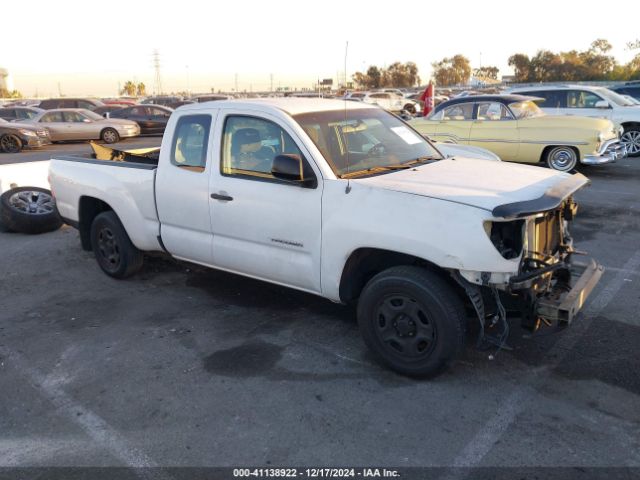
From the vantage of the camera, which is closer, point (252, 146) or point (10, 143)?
point (252, 146)

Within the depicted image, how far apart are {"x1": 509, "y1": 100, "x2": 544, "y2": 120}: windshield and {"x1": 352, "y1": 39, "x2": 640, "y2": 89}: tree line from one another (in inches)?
1302

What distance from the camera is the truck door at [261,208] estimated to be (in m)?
4.14

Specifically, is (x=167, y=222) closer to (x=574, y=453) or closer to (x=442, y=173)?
(x=442, y=173)

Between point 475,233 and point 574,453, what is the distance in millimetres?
1322

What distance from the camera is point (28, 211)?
8.21 metres

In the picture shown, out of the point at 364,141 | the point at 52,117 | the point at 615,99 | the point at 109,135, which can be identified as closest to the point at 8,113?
the point at 52,117

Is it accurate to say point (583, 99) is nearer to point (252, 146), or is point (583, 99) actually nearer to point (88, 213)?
point (252, 146)

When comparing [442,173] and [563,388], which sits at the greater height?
[442,173]

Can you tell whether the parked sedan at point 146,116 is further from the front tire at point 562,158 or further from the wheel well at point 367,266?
the wheel well at point 367,266

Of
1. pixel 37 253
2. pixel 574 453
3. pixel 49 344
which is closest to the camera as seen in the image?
pixel 574 453

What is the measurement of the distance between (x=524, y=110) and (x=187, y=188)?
906cm

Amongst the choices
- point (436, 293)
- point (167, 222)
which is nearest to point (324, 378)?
point (436, 293)

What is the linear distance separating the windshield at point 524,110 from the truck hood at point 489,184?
7.65m

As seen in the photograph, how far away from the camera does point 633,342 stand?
4.25m
